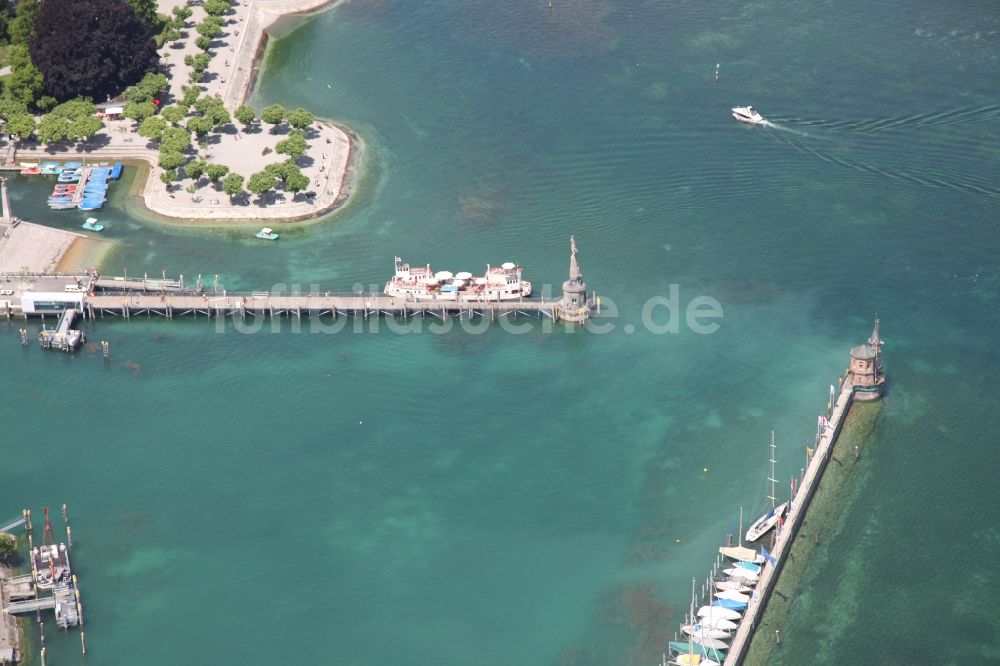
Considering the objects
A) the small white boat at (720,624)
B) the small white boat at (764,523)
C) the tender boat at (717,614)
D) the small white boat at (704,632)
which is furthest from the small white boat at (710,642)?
the small white boat at (764,523)

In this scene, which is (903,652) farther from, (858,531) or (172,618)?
(172,618)

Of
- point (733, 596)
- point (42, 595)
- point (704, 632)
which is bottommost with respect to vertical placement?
point (704, 632)

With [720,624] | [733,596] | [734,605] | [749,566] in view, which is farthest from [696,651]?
[749,566]

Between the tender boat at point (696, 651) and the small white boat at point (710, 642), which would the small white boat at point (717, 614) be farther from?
the tender boat at point (696, 651)

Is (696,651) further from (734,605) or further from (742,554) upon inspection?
(742,554)

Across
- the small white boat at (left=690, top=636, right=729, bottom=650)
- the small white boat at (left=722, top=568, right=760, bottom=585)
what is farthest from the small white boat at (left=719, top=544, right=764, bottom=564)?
the small white boat at (left=690, top=636, right=729, bottom=650)

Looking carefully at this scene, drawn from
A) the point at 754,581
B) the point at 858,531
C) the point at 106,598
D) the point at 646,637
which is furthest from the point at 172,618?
the point at 858,531

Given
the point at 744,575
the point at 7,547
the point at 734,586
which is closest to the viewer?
the point at 734,586
